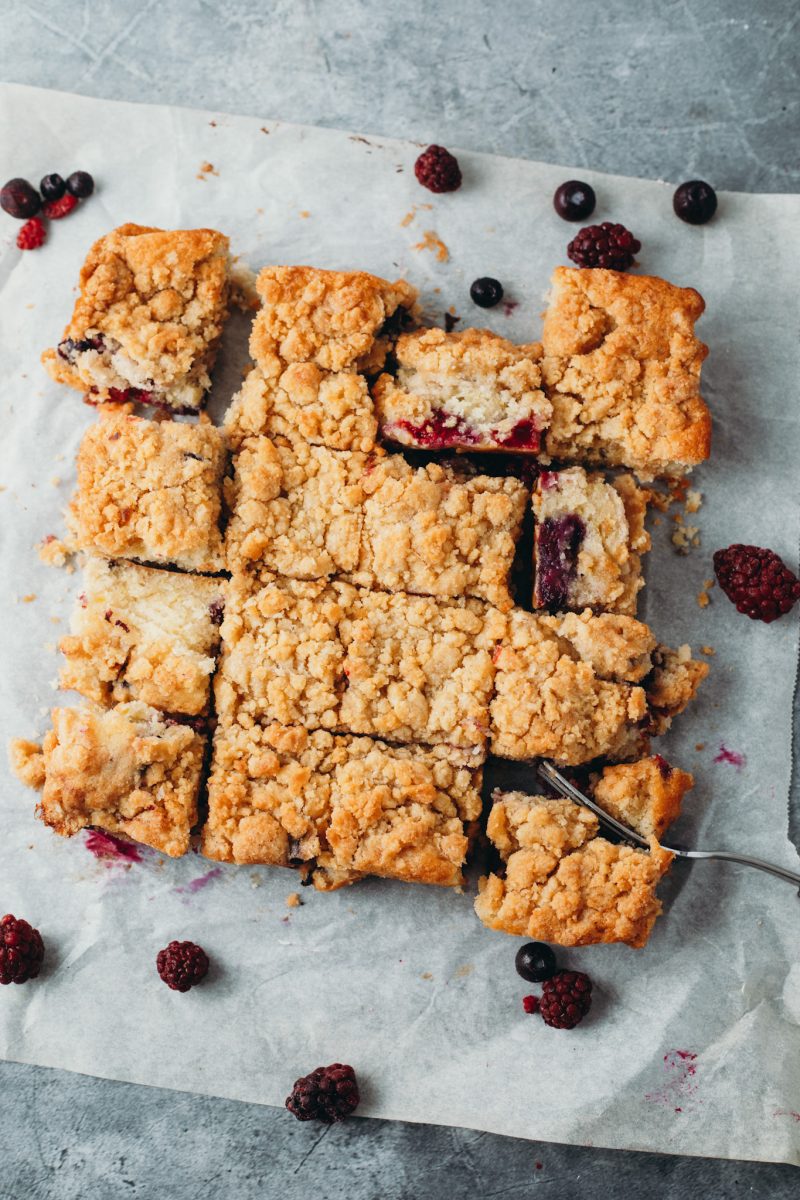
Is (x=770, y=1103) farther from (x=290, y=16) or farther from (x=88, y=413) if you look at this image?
(x=290, y=16)

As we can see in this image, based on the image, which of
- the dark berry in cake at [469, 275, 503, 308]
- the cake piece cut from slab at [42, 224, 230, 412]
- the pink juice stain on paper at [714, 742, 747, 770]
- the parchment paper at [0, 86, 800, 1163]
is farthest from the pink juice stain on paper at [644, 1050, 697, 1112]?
the cake piece cut from slab at [42, 224, 230, 412]

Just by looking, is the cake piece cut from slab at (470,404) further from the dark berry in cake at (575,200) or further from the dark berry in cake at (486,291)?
the dark berry in cake at (575,200)

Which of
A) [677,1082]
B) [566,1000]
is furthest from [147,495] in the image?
[677,1082]

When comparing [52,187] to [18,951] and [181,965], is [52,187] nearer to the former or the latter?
[18,951]

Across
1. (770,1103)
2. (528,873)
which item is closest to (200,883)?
(528,873)

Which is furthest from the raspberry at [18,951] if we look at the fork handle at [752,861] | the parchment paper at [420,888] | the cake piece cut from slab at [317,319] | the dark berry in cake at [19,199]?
the dark berry in cake at [19,199]

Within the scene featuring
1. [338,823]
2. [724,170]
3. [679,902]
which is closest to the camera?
[338,823]

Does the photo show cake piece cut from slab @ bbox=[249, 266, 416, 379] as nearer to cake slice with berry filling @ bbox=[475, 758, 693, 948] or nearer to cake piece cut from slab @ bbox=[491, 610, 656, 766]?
cake piece cut from slab @ bbox=[491, 610, 656, 766]
